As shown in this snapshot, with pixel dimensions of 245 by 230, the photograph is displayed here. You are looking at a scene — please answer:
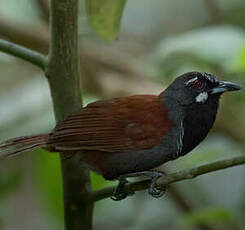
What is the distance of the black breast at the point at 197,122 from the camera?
85.5 inches

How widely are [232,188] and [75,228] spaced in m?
1.73

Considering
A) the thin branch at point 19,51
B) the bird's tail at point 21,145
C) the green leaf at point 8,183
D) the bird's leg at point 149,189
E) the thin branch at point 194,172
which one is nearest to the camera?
the thin branch at point 194,172

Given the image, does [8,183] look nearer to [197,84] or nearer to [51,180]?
[51,180]

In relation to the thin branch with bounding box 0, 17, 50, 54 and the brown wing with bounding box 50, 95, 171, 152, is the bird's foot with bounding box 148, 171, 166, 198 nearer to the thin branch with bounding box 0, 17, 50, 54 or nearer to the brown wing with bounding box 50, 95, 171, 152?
the brown wing with bounding box 50, 95, 171, 152

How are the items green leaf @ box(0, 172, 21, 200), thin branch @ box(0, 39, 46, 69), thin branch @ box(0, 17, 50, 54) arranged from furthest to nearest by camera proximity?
thin branch @ box(0, 17, 50, 54) → green leaf @ box(0, 172, 21, 200) → thin branch @ box(0, 39, 46, 69)

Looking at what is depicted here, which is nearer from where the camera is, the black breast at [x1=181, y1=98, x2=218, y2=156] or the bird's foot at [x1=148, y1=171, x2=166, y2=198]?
the bird's foot at [x1=148, y1=171, x2=166, y2=198]

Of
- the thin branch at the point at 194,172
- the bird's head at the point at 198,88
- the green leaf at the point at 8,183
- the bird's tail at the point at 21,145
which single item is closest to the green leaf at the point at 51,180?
the green leaf at the point at 8,183

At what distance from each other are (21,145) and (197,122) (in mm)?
576

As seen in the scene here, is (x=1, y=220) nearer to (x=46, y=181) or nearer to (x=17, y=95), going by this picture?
(x=46, y=181)

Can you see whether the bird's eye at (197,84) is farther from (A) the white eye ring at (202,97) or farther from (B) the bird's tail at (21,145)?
(B) the bird's tail at (21,145)

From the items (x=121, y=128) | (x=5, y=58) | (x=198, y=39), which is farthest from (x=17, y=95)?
(x=121, y=128)

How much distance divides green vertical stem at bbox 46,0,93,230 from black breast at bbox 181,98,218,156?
1.17ft

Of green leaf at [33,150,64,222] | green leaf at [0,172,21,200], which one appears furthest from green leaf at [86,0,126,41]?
green leaf at [0,172,21,200]

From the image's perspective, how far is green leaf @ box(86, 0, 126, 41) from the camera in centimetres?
206
